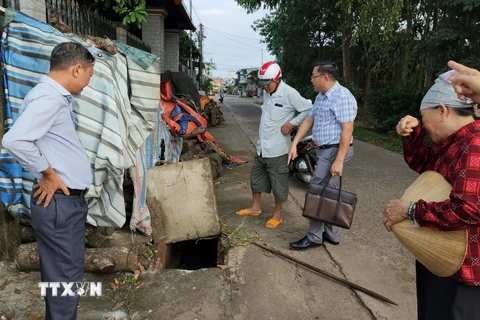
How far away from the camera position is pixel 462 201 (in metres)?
1.42

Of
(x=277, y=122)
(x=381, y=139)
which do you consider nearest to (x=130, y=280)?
(x=277, y=122)

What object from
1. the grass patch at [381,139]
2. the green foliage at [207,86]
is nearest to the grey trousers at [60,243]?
the grass patch at [381,139]

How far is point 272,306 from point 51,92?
209 cm

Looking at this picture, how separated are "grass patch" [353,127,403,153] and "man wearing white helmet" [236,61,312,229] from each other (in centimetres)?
600

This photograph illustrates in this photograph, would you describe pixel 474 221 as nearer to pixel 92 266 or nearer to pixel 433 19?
pixel 92 266

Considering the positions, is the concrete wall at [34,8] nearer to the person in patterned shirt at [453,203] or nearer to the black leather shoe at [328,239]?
the person in patterned shirt at [453,203]

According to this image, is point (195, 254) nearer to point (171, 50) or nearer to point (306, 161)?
point (306, 161)

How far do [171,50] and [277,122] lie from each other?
7556 mm

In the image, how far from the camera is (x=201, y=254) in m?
4.92

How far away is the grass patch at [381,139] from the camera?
9638 mm

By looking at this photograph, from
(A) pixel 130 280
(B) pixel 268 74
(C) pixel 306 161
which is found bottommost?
(A) pixel 130 280

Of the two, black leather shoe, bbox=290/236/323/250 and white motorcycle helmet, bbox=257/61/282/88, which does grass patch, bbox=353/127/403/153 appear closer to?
white motorcycle helmet, bbox=257/61/282/88

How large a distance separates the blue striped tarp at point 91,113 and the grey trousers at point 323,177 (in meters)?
1.75

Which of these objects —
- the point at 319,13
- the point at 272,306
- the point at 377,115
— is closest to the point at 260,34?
the point at 319,13
